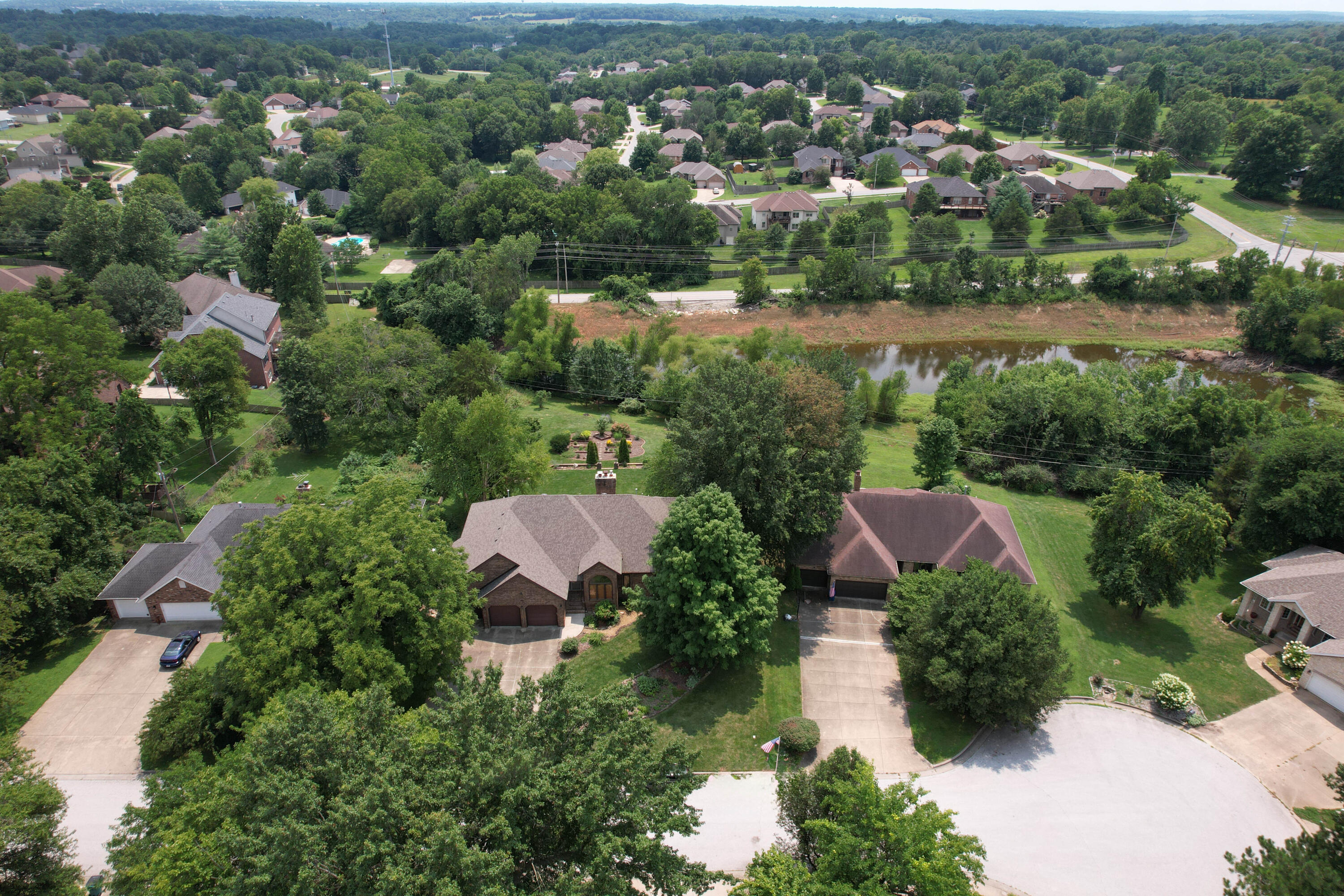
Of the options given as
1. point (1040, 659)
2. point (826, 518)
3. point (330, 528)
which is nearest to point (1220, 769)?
point (1040, 659)

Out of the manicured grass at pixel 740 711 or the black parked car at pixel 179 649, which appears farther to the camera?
the black parked car at pixel 179 649

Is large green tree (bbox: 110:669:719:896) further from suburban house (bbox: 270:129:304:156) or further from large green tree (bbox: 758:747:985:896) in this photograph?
suburban house (bbox: 270:129:304:156)

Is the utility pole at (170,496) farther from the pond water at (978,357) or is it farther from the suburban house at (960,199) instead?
the suburban house at (960,199)

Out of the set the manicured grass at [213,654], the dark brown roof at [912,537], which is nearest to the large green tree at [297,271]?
the manicured grass at [213,654]

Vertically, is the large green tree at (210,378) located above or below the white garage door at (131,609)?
above

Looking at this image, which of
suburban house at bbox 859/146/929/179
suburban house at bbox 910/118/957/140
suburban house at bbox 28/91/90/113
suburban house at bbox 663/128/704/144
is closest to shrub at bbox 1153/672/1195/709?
suburban house at bbox 859/146/929/179
